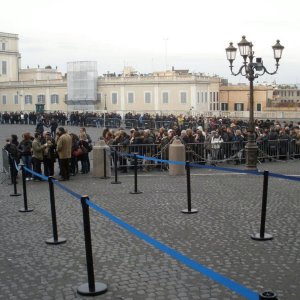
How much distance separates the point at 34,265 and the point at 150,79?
64653 millimetres

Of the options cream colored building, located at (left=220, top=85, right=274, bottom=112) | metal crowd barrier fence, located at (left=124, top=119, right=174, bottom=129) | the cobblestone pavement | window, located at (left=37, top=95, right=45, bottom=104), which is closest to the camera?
the cobblestone pavement

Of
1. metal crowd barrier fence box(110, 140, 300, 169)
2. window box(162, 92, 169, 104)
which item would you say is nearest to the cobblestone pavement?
metal crowd barrier fence box(110, 140, 300, 169)

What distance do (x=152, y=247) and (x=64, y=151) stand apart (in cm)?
800

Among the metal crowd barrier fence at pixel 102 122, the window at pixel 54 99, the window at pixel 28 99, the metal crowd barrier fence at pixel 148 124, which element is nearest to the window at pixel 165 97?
the window at pixel 54 99

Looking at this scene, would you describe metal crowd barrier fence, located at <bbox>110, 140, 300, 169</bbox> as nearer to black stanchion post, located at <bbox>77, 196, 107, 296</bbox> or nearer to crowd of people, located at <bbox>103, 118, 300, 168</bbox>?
crowd of people, located at <bbox>103, 118, 300, 168</bbox>

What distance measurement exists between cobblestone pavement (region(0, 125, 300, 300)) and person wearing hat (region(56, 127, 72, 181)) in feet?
6.36

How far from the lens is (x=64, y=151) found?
15.4 m

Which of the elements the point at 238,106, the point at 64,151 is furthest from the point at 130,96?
the point at 64,151

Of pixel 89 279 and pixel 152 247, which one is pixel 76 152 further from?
pixel 89 279

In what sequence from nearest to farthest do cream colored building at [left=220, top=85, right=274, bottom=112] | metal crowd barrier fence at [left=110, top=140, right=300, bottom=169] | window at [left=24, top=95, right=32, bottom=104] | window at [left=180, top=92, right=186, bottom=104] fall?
1. metal crowd barrier fence at [left=110, top=140, right=300, bottom=169]
2. window at [left=180, top=92, right=186, bottom=104]
3. cream colored building at [left=220, top=85, right=274, bottom=112]
4. window at [left=24, top=95, right=32, bottom=104]

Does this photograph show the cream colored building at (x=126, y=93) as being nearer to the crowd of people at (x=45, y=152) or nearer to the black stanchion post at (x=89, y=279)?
the crowd of people at (x=45, y=152)

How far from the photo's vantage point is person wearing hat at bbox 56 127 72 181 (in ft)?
50.2

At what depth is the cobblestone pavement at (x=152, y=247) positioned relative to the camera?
6266 millimetres

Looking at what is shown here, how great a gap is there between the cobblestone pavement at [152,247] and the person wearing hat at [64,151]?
6.36ft
